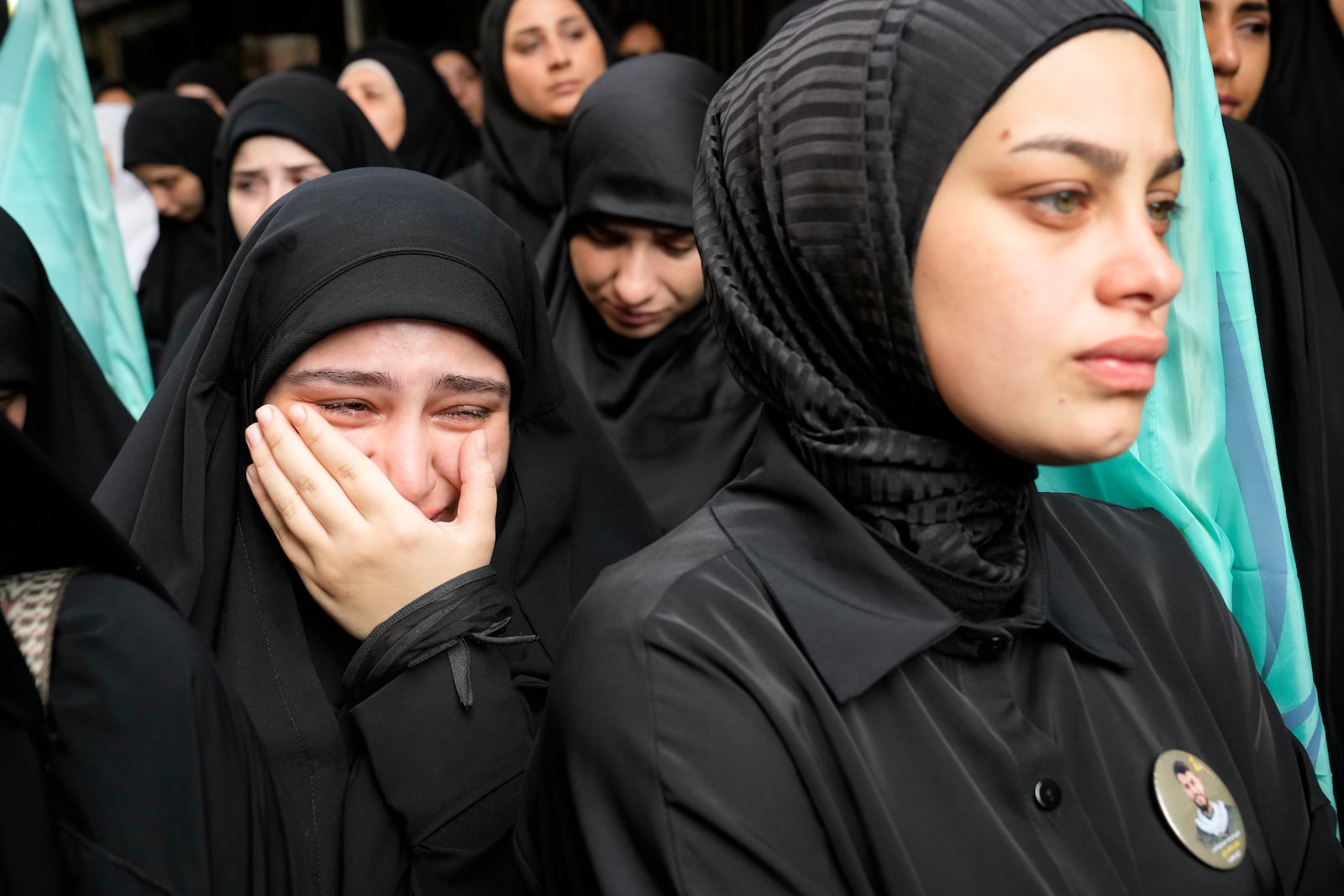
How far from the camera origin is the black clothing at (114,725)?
1036mm

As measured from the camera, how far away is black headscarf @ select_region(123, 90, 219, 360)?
5.60m

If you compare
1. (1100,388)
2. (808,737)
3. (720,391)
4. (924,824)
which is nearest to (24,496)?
(808,737)

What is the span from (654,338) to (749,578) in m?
1.91

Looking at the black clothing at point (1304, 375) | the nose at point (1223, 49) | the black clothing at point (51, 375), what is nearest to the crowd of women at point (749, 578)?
the black clothing at point (51, 375)

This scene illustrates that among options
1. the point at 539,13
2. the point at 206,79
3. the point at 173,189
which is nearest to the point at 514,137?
the point at 539,13

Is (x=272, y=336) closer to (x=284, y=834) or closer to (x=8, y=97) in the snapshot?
(x=284, y=834)

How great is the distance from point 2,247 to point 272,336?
884mm

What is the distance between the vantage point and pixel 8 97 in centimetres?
302

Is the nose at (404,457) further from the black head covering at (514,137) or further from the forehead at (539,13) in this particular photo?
the forehead at (539,13)

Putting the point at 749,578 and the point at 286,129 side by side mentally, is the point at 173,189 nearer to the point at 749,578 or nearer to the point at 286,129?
the point at 286,129

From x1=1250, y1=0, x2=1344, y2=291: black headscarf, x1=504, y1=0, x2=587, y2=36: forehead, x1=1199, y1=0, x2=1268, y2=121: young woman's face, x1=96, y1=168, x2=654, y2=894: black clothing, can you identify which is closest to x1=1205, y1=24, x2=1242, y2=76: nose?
x1=1199, y1=0, x2=1268, y2=121: young woman's face

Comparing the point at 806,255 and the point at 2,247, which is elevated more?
the point at 806,255

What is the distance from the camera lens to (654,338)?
3088 mm

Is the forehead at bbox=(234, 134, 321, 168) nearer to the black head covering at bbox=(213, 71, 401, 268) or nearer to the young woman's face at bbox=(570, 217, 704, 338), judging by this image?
the black head covering at bbox=(213, 71, 401, 268)
